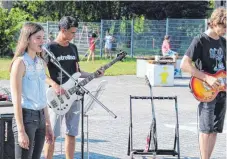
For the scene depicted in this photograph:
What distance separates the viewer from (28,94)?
4.61m

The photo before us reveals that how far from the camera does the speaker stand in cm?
585

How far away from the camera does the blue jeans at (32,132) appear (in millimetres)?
4551

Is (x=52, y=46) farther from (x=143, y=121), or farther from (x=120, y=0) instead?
(x=120, y=0)

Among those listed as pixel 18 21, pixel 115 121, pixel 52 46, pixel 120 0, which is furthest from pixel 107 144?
pixel 120 0

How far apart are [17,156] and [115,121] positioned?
222 inches

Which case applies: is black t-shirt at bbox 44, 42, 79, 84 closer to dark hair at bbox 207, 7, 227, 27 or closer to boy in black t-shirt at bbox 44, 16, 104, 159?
boy in black t-shirt at bbox 44, 16, 104, 159

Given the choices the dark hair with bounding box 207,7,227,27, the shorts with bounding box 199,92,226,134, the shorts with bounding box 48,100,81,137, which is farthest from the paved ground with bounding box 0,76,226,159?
the dark hair with bounding box 207,7,227,27

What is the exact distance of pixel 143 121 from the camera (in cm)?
1025

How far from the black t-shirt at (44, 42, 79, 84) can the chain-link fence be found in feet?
80.1

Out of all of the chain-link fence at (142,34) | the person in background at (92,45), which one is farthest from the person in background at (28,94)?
the chain-link fence at (142,34)

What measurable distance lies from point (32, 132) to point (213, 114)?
2207 mm

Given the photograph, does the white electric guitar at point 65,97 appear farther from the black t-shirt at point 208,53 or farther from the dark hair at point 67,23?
the black t-shirt at point 208,53

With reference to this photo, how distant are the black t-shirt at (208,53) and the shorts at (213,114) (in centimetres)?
31

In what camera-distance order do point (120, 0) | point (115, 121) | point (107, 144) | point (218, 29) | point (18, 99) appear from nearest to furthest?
point (18, 99) → point (218, 29) → point (107, 144) → point (115, 121) → point (120, 0)
